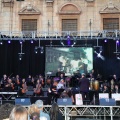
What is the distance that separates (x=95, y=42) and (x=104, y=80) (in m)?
2.84

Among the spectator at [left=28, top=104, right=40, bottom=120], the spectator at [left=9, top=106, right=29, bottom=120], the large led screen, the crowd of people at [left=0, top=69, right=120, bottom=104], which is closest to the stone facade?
the large led screen

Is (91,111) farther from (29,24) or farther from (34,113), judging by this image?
(29,24)

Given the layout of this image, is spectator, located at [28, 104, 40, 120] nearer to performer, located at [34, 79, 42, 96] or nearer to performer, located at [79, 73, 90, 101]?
performer, located at [79, 73, 90, 101]

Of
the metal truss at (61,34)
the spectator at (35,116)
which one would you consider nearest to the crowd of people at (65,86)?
the metal truss at (61,34)

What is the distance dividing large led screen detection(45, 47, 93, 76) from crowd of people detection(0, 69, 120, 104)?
2.66 ft

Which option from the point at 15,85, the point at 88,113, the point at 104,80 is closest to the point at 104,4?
the point at 104,80

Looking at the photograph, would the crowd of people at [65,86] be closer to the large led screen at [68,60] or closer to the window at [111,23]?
the large led screen at [68,60]

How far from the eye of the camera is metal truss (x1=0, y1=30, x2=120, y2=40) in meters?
20.4

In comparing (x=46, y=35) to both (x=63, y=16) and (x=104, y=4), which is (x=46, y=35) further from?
(x=104, y=4)

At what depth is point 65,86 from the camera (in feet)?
60.0

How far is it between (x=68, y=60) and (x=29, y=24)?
501 cm

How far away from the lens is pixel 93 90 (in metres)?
17.4

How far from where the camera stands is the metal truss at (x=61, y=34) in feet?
67.0

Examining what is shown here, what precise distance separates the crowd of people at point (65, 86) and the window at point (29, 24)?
5.02m
